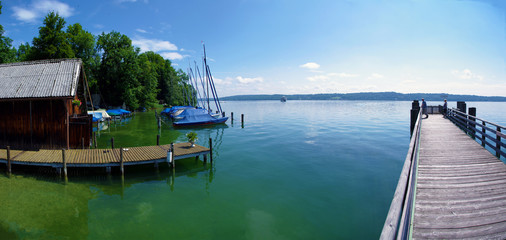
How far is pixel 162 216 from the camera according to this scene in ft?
31.4

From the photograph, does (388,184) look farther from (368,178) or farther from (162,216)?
(162,216)

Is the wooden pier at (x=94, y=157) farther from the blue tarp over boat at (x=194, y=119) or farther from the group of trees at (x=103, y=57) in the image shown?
the group of trees at (x=103, y=57)

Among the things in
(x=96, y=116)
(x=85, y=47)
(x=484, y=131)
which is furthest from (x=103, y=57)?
(x=484, y=131)

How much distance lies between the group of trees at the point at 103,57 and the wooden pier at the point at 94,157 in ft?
119

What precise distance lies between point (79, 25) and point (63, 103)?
4534 centimetres

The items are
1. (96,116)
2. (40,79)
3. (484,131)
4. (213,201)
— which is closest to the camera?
(213,201)

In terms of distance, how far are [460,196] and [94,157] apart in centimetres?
1653

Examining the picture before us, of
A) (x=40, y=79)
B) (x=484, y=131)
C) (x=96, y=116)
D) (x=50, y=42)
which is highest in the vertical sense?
(x=50, y=42)

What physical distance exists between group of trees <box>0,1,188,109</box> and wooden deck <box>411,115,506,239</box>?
52765 millimetres

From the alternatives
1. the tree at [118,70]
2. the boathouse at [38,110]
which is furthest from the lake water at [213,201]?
the tree at [118,70]

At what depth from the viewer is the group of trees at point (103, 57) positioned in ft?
138

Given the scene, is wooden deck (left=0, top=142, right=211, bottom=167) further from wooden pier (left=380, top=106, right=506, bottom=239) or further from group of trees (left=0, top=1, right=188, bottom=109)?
group of trees (left=0, top=1, right=188, bottom=109)

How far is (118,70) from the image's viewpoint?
5381 centimetres

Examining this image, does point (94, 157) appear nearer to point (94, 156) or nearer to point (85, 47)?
point (94, 156)
